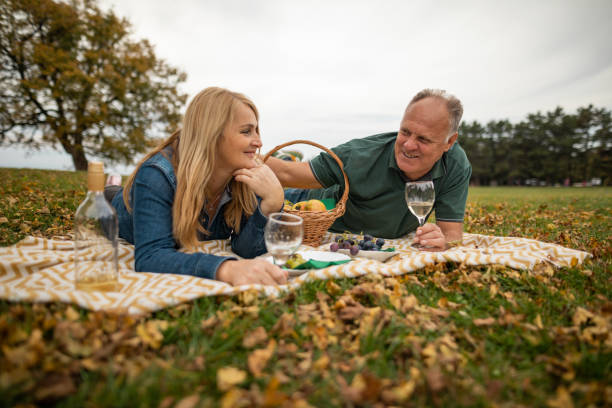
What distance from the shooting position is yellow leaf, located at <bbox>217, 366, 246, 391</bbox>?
1218 millimetres

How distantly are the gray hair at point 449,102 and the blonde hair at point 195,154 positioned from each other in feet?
5.89

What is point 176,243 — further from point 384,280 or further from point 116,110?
point 116,110

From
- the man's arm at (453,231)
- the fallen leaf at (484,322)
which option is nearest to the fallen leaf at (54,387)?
Result: the fallen leaf at (484,322)

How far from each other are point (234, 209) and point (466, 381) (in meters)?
2.20

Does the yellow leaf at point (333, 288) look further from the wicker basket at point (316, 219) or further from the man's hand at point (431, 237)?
the man's hand at point (431, 237)

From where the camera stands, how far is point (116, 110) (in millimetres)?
20219

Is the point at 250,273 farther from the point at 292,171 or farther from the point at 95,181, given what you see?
the point at 292,171

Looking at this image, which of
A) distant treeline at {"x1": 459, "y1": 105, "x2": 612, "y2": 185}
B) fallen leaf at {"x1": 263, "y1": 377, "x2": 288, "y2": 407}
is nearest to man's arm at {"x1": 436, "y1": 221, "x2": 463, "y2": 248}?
fallen leaf at {"x1": 263, "y1": 377, "x2": 288, "y2": 407}

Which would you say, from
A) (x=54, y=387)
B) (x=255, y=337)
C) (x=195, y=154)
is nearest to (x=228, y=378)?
(x=255, y=337)

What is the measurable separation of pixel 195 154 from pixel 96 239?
2.78 ft

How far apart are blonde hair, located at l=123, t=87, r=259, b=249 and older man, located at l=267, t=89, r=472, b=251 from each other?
1461 millimetres

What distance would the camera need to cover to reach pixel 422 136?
3281 mm

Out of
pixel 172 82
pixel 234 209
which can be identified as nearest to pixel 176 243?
pixel 234 209

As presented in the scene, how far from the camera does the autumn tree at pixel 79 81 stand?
699 inches
